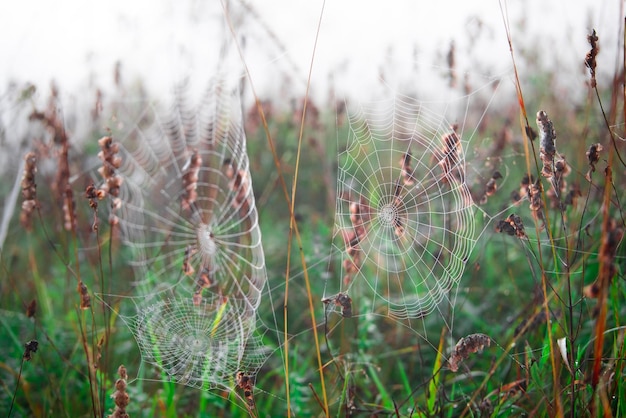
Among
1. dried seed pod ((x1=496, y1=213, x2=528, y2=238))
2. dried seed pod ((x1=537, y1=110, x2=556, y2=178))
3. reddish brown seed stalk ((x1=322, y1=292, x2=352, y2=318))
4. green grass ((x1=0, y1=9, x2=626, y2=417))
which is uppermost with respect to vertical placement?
dried seed pod ((x1=537, y1=110, x2=556, y2=178))

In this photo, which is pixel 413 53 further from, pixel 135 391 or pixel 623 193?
pixel 135 391

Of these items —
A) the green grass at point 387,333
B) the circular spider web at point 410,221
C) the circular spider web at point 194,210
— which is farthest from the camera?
the circular spider web at point 194,210

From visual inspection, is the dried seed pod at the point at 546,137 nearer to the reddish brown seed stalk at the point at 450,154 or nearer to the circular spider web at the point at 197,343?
the reddish brown seed stalk at the point at 450,154

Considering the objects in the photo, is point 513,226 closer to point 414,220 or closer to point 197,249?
point 414,220

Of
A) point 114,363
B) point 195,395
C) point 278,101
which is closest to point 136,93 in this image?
point 278,101

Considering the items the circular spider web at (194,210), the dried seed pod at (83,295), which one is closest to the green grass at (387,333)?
the dried seed pod at (83,295)

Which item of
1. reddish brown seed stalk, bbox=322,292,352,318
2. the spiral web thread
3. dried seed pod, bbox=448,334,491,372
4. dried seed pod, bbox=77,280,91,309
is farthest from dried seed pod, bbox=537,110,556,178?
dried seed pod, bbox=77,280,91,309

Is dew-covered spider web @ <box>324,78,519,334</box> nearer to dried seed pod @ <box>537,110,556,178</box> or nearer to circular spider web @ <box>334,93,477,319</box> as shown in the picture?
circular spider web @ <box>334,93,477,319</box>

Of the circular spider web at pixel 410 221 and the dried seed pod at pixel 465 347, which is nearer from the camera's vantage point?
the dried seed pod at pixel 465 347
